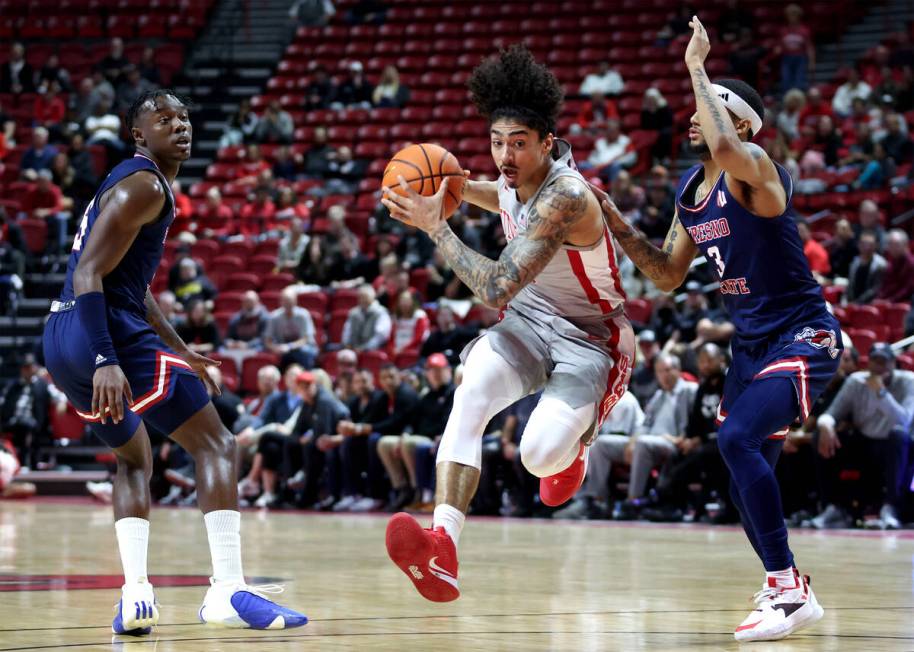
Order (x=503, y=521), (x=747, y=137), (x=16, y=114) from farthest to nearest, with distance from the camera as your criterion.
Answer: (x=16, y=114)
(x=503, y=521)
(x=747, y=137)

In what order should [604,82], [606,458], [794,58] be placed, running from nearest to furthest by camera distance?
[606,458] < [794,58] < [604,82]

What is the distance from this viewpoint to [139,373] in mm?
4945

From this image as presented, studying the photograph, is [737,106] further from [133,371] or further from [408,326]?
[408,326]

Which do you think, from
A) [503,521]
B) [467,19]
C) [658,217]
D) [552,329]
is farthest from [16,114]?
[552,329]

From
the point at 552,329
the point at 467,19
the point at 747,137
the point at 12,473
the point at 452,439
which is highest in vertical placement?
the point at 467,19

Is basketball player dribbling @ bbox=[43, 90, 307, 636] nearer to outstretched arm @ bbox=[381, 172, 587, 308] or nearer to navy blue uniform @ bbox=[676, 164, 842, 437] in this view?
outstretched arm @ bbox=[381, 172, 587, 308]

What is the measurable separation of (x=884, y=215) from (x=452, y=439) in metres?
10.4

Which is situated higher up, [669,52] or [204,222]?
[669,52]

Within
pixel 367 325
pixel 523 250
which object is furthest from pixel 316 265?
pixel 523 250

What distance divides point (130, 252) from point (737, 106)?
2.34 metres

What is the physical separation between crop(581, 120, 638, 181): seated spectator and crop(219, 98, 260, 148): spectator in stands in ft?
18.4

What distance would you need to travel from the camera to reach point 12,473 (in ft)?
44.8

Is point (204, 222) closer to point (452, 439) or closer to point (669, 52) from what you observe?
point (669, 52)

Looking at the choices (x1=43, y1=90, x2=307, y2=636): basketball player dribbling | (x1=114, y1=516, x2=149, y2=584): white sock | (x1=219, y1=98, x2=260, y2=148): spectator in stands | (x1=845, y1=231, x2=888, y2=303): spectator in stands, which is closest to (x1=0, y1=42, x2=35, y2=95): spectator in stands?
(x1=219, y1=98, x2=260, y2=148): spectator in stands
